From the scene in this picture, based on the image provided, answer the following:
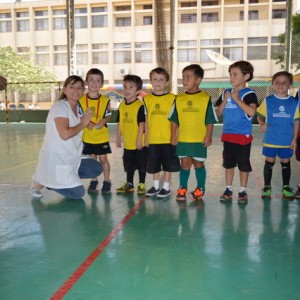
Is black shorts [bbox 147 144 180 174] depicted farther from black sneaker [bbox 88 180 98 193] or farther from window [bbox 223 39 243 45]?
window [bbox 223 39 243 45]

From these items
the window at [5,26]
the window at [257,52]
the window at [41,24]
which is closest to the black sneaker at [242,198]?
the window at [257,52]

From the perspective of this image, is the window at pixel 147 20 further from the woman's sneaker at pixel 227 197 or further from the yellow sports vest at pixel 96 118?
the woman's sneaker at pixel 227 197

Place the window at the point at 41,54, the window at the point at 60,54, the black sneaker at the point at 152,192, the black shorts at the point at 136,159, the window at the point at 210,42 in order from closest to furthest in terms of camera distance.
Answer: the black sneaker at the point at 152,192, the black shorts at the point at 136,159, the window at the point at 210,42, the window at the point at 60,54, the window at the point at 41,54

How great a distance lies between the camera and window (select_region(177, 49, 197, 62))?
2600 centimetres

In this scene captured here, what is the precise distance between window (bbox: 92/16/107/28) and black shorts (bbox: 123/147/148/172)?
28.2 m

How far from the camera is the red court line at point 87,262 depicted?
1983 mm

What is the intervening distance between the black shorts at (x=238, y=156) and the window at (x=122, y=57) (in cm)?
2642

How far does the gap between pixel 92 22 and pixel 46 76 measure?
648cm

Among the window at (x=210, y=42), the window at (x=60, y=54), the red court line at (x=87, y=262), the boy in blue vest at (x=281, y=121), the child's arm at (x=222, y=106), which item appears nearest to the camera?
the red court line at (x=87, y=262)

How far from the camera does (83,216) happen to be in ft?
10.8

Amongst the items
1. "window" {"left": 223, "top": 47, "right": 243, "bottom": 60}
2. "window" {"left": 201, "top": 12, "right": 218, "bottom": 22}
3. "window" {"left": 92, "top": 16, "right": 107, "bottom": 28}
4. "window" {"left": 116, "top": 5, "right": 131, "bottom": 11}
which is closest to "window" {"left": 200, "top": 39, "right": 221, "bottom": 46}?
"window" {"left": 223, "top": 47, "right": 243, "bottom": 60}

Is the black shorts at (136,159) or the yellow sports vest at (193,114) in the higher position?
the yellow sports vest at (193,114)

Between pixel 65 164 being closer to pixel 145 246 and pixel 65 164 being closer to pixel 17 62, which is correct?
pixel 145 246

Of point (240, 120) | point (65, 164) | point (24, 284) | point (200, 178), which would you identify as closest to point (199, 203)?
point (200, 178)
